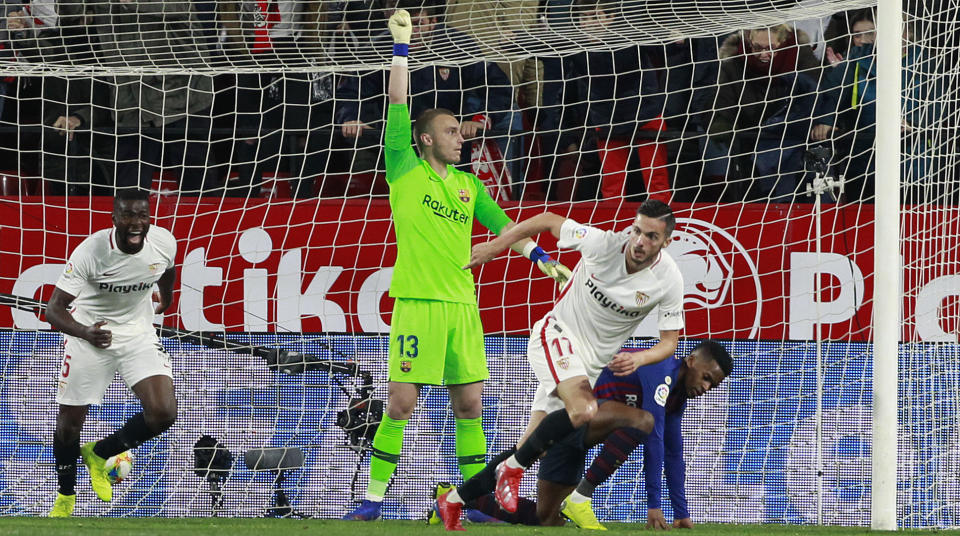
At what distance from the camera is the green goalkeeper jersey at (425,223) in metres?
6.48

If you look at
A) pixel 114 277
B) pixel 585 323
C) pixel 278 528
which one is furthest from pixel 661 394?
pixel 114 277

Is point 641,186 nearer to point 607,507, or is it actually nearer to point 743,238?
point 743,238

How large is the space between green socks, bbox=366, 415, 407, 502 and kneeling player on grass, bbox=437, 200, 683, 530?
0.65 m

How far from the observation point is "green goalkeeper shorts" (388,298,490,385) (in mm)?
6367

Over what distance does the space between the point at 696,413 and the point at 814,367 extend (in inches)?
30.5

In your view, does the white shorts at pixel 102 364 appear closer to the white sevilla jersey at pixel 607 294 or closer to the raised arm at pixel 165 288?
the raised arm at pixel 165 288

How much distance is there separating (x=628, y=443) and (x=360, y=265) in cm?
261

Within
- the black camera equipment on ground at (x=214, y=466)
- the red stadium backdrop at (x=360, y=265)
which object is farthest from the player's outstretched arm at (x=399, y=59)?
the black camera equipment on ground at (x=214, y=466)

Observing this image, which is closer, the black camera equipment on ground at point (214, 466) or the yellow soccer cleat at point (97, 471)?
the yellow soccer cleat at point (97, 471)

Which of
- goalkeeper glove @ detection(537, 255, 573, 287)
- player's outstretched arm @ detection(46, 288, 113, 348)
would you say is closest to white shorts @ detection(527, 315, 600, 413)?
goalkeeper glove @ detection(537, 255, 573, 287)

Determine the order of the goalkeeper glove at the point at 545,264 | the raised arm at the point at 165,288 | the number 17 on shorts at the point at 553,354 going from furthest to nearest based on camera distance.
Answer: the raised arm at the point at 165,288
the goalkeeper glove at the point at 545,264
the number 17 on shorts at the point at 553,354

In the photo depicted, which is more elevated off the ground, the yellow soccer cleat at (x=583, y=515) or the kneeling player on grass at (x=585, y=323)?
the kneeling player on grass at (x=585, y=323)

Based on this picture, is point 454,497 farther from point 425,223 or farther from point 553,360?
point 425,223

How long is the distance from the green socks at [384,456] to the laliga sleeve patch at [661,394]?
128 centimetres
